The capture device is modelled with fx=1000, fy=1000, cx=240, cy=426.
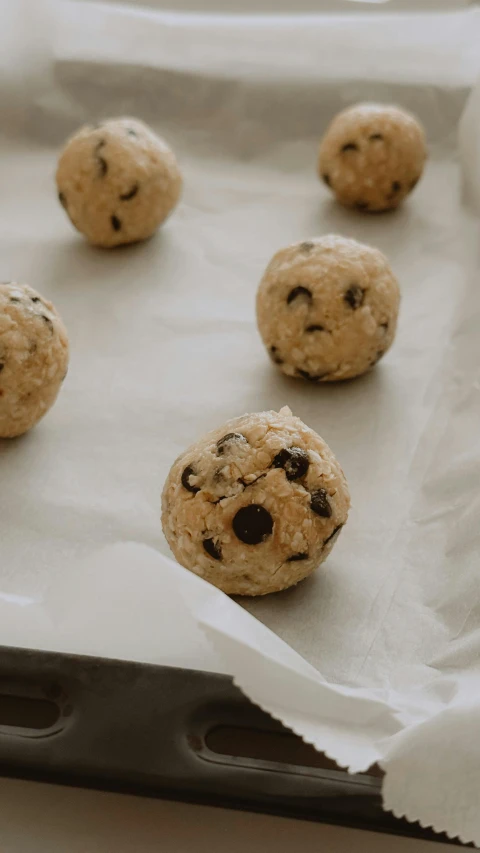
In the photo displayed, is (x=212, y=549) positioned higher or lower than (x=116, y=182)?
lower

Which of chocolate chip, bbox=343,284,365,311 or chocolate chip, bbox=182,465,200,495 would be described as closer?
chocolate chip, bbox=182,465,200,495

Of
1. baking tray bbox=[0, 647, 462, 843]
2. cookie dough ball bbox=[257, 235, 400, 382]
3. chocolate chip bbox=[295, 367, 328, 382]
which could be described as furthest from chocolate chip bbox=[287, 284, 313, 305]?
baking tray bbox=[0, 647, 462, 843]

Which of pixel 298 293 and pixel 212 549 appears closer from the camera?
pixel 212 549

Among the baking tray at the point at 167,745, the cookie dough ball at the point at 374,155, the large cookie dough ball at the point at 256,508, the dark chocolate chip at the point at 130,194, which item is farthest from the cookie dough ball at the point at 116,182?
the baking tray at the point at 167,745

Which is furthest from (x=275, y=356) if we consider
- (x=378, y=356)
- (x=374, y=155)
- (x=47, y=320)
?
(x=374, y=155)

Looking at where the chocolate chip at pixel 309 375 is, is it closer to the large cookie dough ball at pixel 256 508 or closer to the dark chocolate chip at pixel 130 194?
the large cookie dough ball at pixel 256 508

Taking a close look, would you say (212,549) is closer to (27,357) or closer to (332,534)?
(332,534)

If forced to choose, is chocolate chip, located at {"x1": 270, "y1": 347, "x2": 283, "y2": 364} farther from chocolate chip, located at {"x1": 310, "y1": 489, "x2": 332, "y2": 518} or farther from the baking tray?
the baking tray
